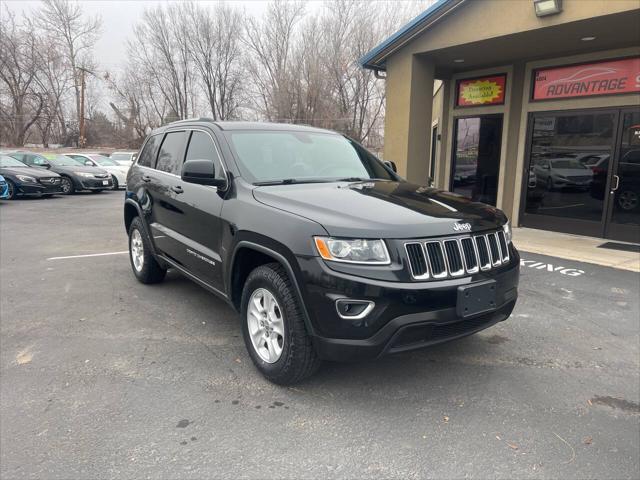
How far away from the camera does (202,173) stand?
355 centimetres

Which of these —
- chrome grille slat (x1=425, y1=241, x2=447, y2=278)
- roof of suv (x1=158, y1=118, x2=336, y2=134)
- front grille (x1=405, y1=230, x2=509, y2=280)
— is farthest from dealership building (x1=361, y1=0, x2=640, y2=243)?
chrome grille slat (x1=425, y1=241, x2=447, y2=278)

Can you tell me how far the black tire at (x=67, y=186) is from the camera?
16797mm

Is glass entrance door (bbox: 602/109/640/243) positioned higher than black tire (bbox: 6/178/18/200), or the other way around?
glass entrance door (bbox: 602/109/640/243)

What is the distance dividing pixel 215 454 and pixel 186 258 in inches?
85.6

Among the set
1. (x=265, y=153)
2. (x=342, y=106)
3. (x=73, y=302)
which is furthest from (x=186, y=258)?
(x=342, y=106)

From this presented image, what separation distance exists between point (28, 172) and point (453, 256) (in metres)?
16.2

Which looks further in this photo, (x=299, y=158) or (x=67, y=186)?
(x=67, y=186)

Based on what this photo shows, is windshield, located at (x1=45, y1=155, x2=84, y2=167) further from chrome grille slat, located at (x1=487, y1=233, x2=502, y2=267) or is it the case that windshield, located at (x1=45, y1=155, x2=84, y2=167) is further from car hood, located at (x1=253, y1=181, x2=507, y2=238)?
chrome grille slat, located at (x1=487, y1=233, x2=502, y2=267)

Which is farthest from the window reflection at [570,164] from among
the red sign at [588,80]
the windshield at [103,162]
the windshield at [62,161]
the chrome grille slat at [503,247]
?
the windshield at [103,162]

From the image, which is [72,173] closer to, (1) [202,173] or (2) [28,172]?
(2) [28,172]

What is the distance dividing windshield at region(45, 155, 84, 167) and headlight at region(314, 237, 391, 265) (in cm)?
1802

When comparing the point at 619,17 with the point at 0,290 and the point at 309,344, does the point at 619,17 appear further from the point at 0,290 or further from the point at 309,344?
the point at 0,290

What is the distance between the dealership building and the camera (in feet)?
26.1

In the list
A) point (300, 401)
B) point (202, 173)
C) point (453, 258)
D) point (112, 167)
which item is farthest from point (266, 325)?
point (112, 167)
